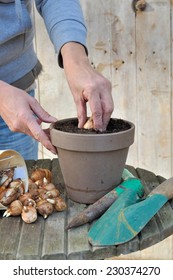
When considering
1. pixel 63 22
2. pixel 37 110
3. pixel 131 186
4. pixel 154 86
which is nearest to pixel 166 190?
pixel 131 186

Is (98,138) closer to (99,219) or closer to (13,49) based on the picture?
(99,219)

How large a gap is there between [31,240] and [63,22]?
0.55 metres

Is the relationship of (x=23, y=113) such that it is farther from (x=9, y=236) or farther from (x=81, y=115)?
(x=9, y=236)

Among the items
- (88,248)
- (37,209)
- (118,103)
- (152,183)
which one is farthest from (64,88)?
(88,248)

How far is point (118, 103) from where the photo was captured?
6.36 feet

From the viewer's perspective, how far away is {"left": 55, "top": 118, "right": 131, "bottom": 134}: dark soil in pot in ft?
3.41

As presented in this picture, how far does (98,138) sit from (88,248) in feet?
0.72

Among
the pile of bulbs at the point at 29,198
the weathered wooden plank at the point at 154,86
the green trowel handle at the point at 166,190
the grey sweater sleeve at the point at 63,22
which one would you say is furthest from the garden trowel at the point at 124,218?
the weathered wooden plank at the point at 154,86

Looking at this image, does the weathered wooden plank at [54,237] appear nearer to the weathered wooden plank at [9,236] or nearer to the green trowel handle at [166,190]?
the weathered wooden plank at [9,236]

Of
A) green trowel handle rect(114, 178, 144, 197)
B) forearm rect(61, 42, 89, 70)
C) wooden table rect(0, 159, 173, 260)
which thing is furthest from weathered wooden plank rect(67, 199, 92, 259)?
forearm rect(61, 42, 89, 70)

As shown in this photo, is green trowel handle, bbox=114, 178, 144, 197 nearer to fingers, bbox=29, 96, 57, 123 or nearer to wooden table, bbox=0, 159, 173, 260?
wooden table, bbox=0, 159, 173, 260

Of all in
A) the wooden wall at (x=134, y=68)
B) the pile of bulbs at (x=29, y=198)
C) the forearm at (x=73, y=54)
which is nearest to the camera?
the pile of bulbs at (x=29, y=198)

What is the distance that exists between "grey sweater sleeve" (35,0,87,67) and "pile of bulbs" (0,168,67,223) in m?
0.30

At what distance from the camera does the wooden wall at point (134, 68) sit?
185 centimetres
